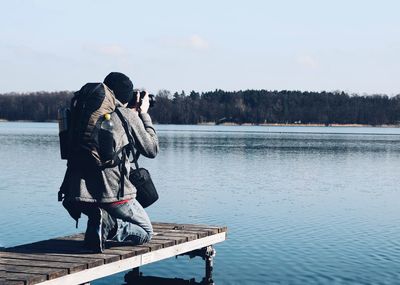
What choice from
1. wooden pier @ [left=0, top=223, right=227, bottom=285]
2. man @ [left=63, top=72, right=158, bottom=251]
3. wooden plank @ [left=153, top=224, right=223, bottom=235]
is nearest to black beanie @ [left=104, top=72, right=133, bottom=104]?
man @ [left=63, top=72, right=158, bottom=251]

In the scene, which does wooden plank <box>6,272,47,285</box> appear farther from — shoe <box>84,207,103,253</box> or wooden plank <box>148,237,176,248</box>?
wooden plank <box>148,237,176,248</box>

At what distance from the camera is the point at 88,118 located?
852cm

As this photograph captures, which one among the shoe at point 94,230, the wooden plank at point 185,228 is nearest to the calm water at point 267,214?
the wooden plank at point 185,228

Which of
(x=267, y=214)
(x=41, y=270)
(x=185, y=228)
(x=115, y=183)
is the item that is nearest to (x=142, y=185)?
(x=115, y=183)

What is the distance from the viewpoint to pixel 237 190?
30781mm

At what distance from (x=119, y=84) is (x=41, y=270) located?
265cm

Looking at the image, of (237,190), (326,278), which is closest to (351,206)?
(237,190)

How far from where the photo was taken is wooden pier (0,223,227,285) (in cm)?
803

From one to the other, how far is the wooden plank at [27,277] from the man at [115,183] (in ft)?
4.03

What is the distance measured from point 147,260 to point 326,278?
18.0ft

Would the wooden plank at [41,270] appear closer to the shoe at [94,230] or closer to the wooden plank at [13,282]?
the wooden plank at [13,282]

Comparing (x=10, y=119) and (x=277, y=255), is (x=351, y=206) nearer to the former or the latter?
(x=277, y=255)

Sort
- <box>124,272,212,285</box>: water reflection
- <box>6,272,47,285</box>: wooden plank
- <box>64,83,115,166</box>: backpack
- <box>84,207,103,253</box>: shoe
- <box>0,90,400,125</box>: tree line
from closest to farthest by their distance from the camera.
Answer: <box>6,272,47,285</box>: wooden plank, <box>64,83,115,166</box>: backpack, <box>84,207,103,253</box>: shoe, <box>124,272,212,285</box>: water reflection, <box>0,90,400,125</box>: tree line

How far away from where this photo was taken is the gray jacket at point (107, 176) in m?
8.70
